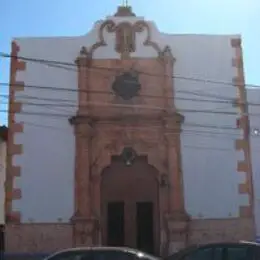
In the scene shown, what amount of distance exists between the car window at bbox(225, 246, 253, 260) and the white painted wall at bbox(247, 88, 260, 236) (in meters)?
7.09

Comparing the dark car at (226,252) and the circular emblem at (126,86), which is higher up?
the circular emblem at (126,86)

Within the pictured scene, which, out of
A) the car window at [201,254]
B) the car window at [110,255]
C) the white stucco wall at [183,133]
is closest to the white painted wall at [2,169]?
the white stucco wall at [183,133]

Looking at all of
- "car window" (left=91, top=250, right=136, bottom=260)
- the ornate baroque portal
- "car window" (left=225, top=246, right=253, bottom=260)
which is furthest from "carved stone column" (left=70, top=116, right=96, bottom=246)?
"car window" (left=225, top=246, right=253, bottom=260)

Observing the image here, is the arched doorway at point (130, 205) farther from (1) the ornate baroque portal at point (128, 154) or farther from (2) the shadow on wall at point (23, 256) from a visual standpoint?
(2) the shadow on wall at point (23, 256)

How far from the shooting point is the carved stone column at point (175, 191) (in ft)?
58.5

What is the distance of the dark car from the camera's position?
37.2 feet

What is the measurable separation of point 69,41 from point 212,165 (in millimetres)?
6507

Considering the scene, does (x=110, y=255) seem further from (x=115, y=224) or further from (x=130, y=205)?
(x=130, y=205)

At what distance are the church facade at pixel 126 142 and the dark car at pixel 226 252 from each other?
20.5 ft

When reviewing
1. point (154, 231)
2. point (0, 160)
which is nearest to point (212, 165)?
point (154, 231)

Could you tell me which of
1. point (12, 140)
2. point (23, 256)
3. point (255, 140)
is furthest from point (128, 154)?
point (23, 256)

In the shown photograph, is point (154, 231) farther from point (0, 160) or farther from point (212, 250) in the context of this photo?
point (0, 160)

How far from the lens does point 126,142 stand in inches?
734

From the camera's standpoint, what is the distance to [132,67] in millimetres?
19219
